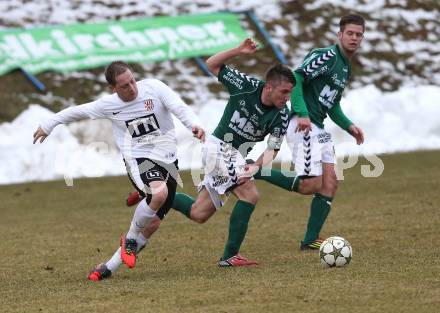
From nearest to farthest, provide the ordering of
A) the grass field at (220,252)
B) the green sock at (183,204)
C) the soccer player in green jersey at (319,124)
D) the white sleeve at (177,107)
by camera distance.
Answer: the grass field at (220,252), the white sleeve at (177,107), the green sock at (183,204), the soccer player in green jersey at (319,124)

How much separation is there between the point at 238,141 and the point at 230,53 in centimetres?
90

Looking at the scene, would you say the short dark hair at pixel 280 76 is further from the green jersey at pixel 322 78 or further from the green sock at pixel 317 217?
the green sock at pixel 317 217

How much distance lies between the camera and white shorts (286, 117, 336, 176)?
10.5 meters

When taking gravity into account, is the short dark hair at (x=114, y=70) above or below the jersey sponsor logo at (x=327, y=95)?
above

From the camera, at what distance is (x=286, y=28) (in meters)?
24.6

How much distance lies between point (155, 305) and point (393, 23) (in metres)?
19.5

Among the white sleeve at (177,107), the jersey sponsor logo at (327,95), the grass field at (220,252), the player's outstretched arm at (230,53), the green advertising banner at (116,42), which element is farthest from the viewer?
the green advertising banner at (116,42)

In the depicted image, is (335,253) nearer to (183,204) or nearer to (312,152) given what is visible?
(183,204)

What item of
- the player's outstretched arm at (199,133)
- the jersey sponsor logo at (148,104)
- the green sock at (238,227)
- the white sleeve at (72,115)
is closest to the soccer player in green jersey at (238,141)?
the green sock at (238,227)

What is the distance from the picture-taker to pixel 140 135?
9.02 metres

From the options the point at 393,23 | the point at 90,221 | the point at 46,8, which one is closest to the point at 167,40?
the point at 46,8

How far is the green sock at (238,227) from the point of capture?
30.3ft

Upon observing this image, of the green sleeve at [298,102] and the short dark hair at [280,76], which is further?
the green sleeve at [298,102]

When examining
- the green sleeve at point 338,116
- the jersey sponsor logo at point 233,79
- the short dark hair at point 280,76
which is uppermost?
the short dark hair at point 280,76
